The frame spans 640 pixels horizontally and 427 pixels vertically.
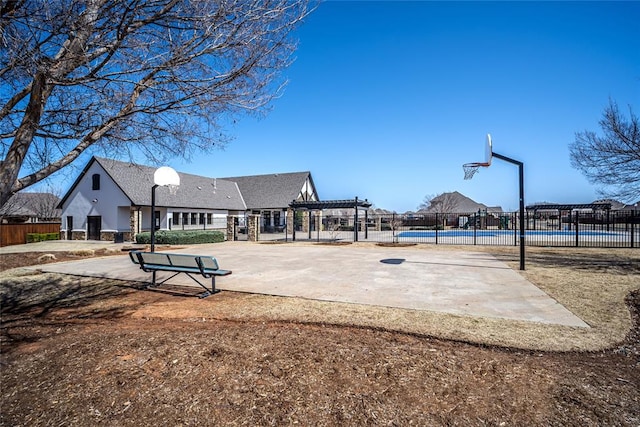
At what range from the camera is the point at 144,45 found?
4.30m

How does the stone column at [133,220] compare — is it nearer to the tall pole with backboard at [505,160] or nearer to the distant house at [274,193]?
the distant house at [274,193]

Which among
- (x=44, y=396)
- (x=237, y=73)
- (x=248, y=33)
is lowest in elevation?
(x=44, y=396)

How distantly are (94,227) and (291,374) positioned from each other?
97.3 ft

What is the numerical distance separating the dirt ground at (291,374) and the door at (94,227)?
79.9ft

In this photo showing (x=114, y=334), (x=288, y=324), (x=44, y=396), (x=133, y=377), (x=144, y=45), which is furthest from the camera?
(x=288, y=324)

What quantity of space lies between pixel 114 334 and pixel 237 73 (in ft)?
13.6

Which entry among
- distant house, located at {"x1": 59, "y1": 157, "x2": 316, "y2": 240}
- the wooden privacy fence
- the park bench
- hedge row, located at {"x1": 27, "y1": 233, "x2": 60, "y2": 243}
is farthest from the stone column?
the park bench

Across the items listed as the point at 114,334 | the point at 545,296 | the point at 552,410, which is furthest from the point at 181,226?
the point at 552,410

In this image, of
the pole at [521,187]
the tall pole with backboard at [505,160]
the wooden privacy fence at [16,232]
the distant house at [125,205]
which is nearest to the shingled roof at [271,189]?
the distant house at [125,205]

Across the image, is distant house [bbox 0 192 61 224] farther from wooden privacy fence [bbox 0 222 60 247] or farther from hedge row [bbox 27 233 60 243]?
hedge row [bbox 27 233 60 243]

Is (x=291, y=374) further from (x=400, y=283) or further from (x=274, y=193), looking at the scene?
(x=274, y=193)

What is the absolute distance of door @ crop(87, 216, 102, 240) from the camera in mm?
26641

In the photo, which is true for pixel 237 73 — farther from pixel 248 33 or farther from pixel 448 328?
pixel 448 328

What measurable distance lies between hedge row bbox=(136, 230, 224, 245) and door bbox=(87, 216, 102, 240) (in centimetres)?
598
